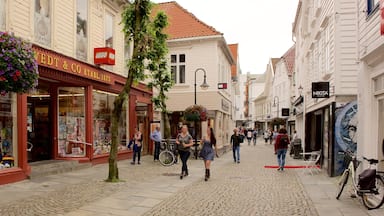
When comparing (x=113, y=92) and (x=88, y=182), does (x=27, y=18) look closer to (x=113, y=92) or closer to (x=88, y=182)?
(x=88, y=182)

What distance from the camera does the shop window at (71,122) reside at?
553 inches

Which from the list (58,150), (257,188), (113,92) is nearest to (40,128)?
(58,150)

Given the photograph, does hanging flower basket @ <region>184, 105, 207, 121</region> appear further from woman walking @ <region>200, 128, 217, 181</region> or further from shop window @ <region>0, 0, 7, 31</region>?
shop window @ <region>0, 0, 7, 31</region>

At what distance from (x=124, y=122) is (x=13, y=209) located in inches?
424

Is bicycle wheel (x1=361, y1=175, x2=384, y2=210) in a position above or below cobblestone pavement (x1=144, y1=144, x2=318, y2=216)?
above

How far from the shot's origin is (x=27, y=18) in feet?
35.9

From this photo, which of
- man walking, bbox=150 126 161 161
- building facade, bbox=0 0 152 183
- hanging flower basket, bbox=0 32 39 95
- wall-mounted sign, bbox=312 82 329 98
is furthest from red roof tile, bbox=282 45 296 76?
hanging flower basket, bbox=0 32 39 95

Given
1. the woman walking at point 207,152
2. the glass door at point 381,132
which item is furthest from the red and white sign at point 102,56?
the glass door at point 381,132

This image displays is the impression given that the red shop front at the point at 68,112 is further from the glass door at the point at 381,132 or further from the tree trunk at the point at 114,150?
the glass door at the point at 381,132

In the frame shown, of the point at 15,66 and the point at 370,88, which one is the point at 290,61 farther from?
the point at 15,66

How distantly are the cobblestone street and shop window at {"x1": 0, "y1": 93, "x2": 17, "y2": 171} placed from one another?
853 millimetres

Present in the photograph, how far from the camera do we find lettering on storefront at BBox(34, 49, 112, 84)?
1110 cm

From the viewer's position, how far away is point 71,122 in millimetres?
14289

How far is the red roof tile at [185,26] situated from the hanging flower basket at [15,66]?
678 inches
